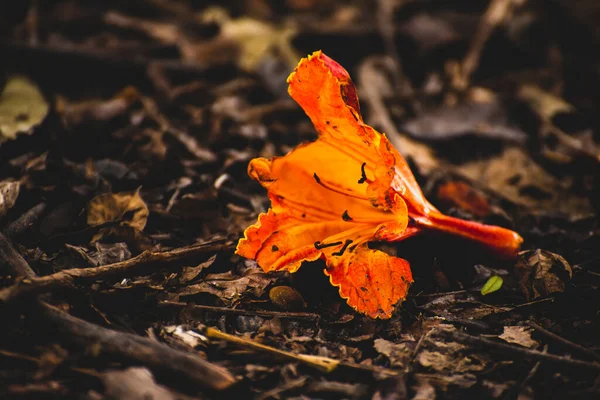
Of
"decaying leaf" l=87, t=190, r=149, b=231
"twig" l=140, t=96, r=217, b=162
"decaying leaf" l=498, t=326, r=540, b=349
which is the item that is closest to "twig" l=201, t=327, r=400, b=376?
"decaying leaf" l=498, t=326, r=540, b=349

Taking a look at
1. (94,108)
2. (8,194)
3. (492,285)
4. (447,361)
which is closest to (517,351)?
(447,361)

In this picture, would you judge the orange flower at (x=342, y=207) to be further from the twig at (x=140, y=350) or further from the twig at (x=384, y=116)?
the twig at (x=384, y=116)

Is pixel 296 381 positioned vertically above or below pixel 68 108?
below

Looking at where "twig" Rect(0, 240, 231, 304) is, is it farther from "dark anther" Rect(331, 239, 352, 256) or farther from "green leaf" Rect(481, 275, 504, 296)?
"green leaf" Rect(481, 275, 504, 296)

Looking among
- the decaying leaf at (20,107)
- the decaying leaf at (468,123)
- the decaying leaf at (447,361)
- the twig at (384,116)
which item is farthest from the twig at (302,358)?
the decaying leaf at (468,123)

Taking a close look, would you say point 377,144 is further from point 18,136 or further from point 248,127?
point 18,136

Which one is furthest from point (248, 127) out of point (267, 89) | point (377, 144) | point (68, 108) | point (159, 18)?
point (159, 18)
